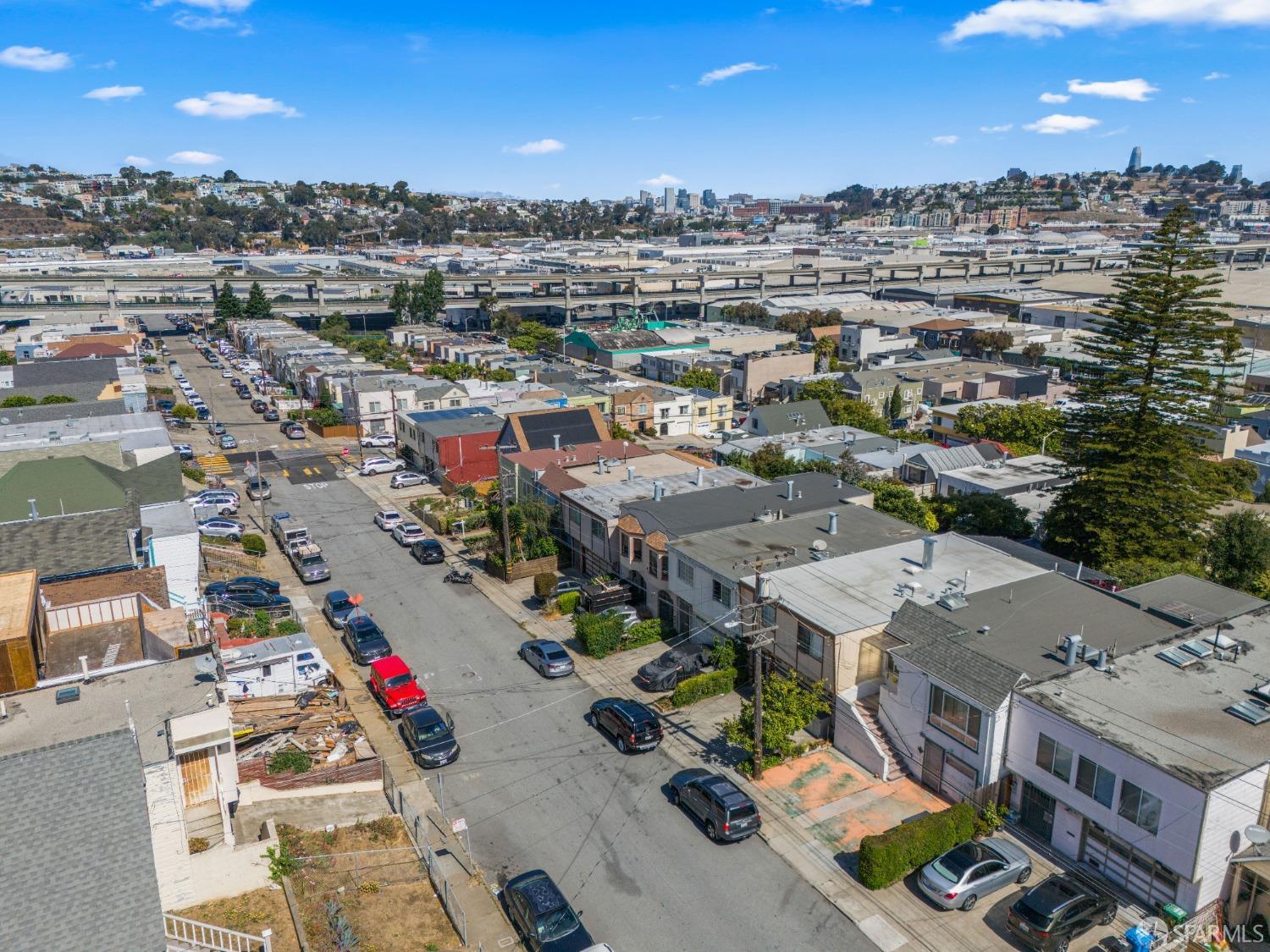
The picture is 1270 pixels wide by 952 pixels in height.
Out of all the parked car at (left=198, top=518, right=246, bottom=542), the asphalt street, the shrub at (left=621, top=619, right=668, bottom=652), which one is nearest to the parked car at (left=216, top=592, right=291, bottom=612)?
the asphalt street

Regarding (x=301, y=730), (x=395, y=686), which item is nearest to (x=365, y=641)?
(x=395, y=686)

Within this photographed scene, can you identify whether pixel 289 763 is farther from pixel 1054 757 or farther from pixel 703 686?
pixel 1054 757

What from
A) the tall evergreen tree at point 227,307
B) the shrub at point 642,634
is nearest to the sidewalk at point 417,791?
the shrub at point 642,634

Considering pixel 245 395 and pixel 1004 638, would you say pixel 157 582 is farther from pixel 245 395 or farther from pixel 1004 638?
pixel 245 395

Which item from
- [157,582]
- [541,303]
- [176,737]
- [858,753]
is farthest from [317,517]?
[541,303]

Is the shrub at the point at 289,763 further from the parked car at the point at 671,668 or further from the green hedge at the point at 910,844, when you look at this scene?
the green hedge at the point at 910,844

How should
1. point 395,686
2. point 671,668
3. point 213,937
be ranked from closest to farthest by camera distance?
point 213,937 → point 395,686 → point 671,668
